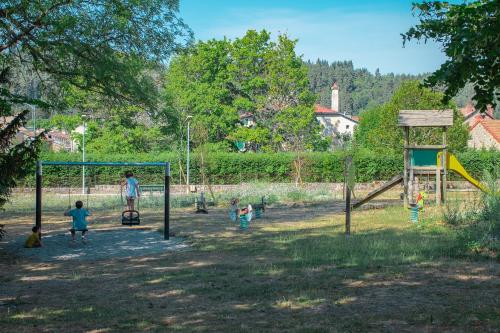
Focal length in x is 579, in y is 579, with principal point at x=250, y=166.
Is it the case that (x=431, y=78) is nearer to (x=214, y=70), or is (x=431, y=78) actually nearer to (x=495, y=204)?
(x=495, y=204)

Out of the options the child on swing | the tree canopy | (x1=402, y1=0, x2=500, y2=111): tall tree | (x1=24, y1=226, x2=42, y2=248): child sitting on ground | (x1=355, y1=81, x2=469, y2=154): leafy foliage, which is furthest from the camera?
the tree canopy

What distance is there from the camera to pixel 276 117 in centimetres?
5600

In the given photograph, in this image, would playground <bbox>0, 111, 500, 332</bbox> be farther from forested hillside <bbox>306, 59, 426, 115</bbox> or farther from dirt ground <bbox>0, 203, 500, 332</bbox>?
forested hillside <bbox>306, 59, 426, 115</bbox>

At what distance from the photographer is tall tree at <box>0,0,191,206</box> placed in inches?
603

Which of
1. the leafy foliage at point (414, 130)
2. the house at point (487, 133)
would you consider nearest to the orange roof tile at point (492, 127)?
the house at point (487, 133)

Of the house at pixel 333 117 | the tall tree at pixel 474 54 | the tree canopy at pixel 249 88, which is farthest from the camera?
the house at pixel 333 117

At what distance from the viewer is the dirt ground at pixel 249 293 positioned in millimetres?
6953

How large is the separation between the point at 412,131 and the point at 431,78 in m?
37.0

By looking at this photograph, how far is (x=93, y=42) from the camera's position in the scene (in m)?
16.4

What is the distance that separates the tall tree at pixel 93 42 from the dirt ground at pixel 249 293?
507 cm

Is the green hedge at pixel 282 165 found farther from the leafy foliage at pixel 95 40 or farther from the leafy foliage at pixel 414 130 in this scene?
the leafy foliage at pixel 95 40

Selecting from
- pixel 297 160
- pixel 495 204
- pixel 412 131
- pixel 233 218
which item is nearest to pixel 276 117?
pixel 297 160

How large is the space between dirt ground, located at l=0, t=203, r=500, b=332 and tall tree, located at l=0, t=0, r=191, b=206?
5.07 m

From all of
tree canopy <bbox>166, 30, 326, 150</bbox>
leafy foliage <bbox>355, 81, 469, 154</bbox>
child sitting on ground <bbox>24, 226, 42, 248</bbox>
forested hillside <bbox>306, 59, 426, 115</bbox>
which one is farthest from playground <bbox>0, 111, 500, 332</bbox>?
forested hillside <bbox>306, 59, 426, 115</bbox>
